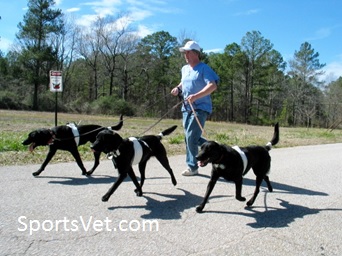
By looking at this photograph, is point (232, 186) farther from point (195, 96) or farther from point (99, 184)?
point (99, 184)

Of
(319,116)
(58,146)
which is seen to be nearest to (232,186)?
(58,146)

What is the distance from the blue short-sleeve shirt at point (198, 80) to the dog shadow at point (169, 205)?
1.68m

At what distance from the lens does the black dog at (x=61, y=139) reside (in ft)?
19.1

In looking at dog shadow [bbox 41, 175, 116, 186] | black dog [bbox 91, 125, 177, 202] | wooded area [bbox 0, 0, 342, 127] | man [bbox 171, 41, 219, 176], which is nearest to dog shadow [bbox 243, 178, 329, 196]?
man [bbox 171, 41, 219, 176]

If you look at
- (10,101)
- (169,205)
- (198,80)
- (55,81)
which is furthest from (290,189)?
(10,101)

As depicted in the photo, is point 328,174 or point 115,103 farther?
point 115,103

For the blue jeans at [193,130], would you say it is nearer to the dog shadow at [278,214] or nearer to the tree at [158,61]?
the dog shadow at [278,214]

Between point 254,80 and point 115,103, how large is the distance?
25941mm

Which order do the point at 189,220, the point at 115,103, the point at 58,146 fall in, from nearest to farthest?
the point at 189,220 → the point at 58,146 → the point at 115,103

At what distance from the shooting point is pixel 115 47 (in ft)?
161

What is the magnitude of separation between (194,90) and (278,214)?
2572 mm

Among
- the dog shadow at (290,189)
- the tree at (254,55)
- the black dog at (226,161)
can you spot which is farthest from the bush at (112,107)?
the black dog at (226,161)

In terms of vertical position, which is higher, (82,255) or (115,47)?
(115,47)

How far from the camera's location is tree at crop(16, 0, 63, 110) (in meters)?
41.0
